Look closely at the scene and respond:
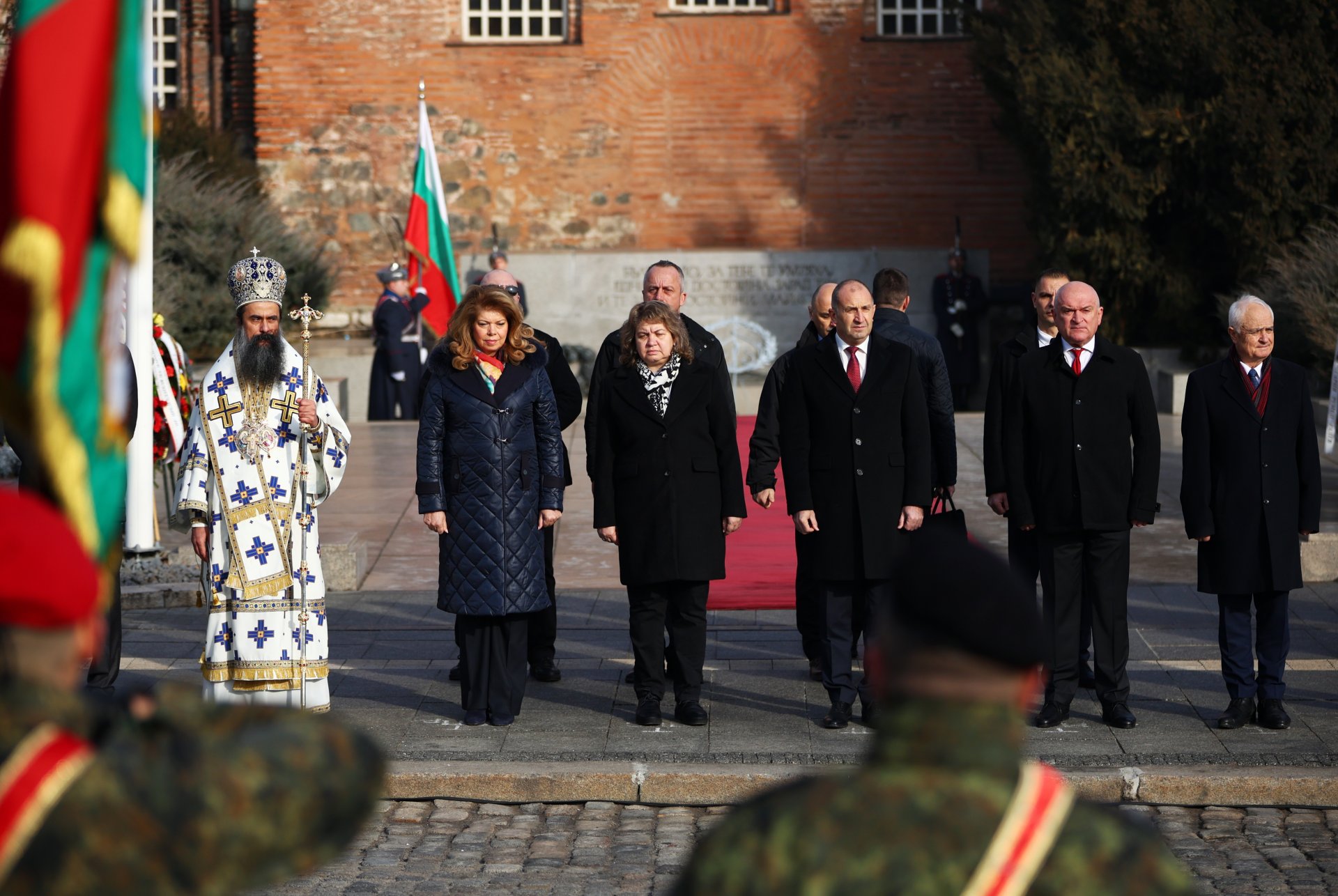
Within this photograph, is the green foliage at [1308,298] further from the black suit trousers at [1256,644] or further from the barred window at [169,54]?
the barred window at [169,54]

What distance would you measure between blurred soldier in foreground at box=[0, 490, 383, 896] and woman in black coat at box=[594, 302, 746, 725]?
5.30 metres

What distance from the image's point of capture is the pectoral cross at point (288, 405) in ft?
22.7

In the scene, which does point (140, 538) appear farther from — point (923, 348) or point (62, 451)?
point (62, 451)

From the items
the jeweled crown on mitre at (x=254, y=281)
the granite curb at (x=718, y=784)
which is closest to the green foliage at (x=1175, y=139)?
the granite curb at (x=718, y=784)

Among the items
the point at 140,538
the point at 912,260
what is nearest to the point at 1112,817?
the point at 140,538

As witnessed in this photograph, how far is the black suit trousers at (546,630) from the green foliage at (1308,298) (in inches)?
431

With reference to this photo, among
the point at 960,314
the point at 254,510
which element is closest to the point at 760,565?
the point at 254,510

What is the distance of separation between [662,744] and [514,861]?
1.32 meters

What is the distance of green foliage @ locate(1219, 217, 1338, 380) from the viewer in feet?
57.1

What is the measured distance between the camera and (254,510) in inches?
270

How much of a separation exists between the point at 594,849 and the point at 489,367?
2.27m

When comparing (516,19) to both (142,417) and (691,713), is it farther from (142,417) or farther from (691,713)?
(691,713)

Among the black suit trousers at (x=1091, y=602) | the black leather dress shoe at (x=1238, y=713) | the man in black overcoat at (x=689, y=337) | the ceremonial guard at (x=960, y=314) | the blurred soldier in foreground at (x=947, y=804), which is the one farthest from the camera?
the ceremonial guard at (x=960, y=314)

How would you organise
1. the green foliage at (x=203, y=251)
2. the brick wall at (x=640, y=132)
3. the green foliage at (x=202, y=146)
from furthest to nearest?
the brick wall at (x=640, y=132), the green foliage at (x=202, y=146), the green foliage at (x=203, y=251)
